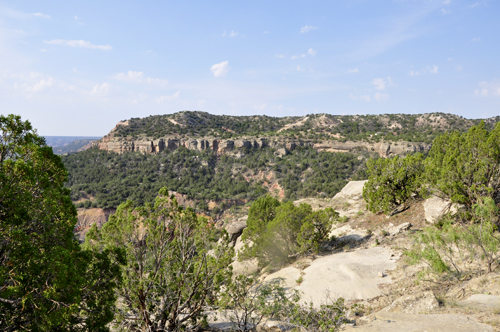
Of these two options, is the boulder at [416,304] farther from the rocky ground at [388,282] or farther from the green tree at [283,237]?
the green tree at [283,237]

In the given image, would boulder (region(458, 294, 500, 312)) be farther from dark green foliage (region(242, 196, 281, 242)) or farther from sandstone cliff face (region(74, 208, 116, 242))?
sandstone cliff face (region(74, 208, 116, 242))

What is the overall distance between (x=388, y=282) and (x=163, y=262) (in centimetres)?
1038

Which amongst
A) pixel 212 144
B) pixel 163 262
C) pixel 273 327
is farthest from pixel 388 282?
pixel 212 144

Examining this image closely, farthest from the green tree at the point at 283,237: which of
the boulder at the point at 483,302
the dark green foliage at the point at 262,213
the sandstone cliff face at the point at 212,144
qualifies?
the sandstone cliff face at the point at 212,144

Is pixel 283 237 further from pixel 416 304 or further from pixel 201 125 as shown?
pixel 201 125

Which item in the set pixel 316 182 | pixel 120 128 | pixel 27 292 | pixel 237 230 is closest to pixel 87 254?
pixel 27 292

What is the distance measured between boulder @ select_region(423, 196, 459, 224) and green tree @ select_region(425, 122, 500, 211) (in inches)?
20.3

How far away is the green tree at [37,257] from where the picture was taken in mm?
4305

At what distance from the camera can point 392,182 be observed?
19688 millimetres

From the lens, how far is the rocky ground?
716 cm

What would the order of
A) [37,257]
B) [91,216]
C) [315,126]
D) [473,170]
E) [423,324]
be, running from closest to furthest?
[37,257] < [423,324] < [473,170] < [91,216] < [315,126]

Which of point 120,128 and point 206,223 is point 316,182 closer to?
point 206,223

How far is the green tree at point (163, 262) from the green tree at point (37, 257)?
1.44 meters

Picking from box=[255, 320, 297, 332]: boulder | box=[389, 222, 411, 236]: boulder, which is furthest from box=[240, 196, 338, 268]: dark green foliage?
box=[255, 320, 297, 332]: boulder
